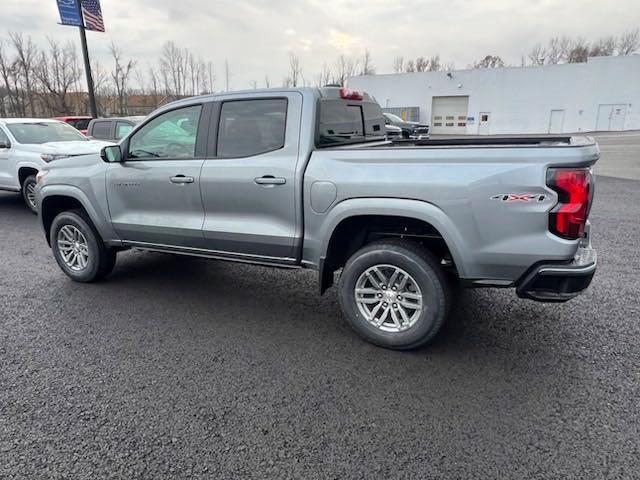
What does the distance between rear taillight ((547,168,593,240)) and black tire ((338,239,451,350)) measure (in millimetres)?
837

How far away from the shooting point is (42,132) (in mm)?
8969

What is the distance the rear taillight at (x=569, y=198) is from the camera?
101 inches

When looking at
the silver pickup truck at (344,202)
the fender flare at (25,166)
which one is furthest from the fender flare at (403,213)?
the fender flare at (25,166)

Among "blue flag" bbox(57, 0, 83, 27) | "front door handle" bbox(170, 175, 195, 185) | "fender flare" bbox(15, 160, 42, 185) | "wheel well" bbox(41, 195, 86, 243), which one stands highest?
"blue flag" bbox(57, 0, 83, 27)

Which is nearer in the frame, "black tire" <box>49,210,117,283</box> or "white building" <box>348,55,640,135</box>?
"black tire" <box>49,210,117,283</box>

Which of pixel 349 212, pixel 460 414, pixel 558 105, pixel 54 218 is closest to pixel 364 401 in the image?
pixel 460 414

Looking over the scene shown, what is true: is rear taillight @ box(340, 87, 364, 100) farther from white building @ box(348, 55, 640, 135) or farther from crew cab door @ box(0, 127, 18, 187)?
white building @ box(348, 55, 640, 135)

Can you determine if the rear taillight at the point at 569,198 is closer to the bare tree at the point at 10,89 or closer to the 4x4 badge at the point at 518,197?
the 4x4 badge at the point at 518,197

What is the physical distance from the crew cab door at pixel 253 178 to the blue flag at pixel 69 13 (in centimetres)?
1449

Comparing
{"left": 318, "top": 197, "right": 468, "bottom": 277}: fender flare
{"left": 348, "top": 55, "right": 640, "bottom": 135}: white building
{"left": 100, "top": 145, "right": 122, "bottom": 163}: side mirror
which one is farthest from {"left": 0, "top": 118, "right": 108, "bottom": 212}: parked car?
{"left": 348, "top": 55, "right": 640, "bottom": 135}: white building

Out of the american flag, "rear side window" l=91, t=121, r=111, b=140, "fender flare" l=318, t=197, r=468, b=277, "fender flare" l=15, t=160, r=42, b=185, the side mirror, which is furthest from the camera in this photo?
the american flag

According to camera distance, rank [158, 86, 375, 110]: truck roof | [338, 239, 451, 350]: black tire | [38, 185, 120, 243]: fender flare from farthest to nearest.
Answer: [38, 185, 120, 243]: fender flare, [158, 86, 375, 110]: truck roof, [338, 239, 451, 350]: black tire

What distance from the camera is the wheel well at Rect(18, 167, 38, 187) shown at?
826cm

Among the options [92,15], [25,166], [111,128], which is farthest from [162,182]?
[92,15]
